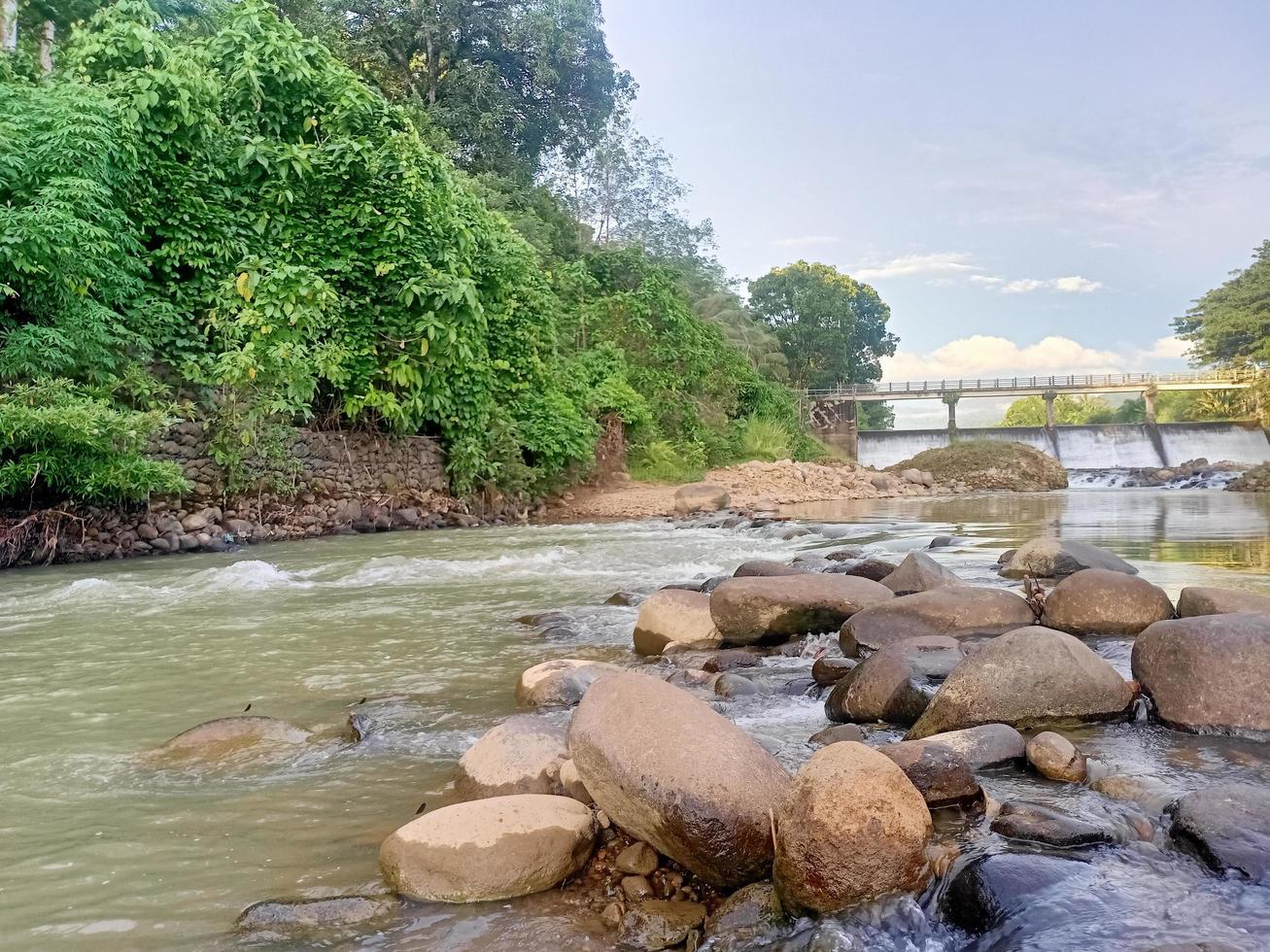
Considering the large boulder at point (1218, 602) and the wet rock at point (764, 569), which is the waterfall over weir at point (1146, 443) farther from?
→ the large boulder at point (1218, 602)

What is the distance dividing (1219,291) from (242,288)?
4639 centimetres

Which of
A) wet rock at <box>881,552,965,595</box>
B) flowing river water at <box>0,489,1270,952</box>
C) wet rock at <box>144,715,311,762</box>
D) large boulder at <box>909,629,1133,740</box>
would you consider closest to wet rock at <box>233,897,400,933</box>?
flowing river water at <box>0,489,1270,952</box>

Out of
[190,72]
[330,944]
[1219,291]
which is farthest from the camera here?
[1219,291]

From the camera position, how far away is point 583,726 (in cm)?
262

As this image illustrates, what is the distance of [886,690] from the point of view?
11.3 feet

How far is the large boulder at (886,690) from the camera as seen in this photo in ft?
11.2

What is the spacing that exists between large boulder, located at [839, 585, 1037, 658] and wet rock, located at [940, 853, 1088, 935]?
7.26 feet

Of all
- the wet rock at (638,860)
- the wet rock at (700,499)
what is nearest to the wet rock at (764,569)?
the wet rock at (638,860)

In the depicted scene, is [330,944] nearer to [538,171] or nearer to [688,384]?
[688,384]

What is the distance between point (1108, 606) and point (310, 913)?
4.20m

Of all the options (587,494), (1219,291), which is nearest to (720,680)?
(587,494)

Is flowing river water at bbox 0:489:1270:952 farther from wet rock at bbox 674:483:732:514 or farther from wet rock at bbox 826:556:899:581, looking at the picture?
wet rock at bbox 674:483:732:514

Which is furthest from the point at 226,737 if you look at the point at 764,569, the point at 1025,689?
the point at 764,569

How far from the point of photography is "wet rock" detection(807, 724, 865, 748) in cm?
316
